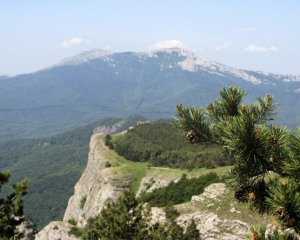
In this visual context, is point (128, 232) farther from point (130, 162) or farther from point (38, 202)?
point (38, 202)

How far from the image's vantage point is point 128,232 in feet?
72.3

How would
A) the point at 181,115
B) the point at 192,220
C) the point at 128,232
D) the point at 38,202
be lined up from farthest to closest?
the point at 38,202
the point at 192,220
the point at 128,232
the point at 181,115

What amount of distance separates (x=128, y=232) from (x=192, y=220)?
831 centimetres

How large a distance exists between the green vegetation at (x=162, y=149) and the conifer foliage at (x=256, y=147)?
169 ft

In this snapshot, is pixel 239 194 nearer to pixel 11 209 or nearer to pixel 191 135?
pixel 191 135

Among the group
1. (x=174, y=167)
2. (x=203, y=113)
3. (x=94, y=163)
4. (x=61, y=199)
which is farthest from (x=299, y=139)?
(x=61, y=199)

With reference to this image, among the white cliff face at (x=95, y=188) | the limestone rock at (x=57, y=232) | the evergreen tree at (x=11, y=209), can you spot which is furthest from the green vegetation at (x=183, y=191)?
the evergreen tree at (x=11, y=209)

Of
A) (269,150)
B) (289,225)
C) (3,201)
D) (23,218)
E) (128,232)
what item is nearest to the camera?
(289,225)

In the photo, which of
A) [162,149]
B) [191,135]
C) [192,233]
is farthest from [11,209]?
[162,149]

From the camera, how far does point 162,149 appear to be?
3679 inches

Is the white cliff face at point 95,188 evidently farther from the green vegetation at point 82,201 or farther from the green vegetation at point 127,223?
the green vegetation at point 127,223

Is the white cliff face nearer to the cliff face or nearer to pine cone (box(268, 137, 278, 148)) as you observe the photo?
the cliff face

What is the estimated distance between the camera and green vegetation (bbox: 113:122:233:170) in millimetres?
69812

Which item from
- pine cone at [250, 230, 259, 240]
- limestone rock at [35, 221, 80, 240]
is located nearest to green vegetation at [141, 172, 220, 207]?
limestone rock at [35, 221, 80, 240]
